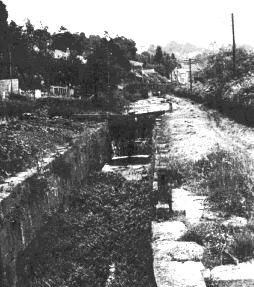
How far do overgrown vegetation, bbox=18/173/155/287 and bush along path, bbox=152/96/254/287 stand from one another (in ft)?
2.55

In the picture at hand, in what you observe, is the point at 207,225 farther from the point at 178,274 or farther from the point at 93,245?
the point at 93,245

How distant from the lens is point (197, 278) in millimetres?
5562

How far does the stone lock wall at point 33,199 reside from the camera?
9.22 metres

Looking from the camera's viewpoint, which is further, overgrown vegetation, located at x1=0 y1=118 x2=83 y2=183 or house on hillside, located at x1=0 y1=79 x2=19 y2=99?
house on hillside, located at x1=0 y1=79 x2=19 y2=99

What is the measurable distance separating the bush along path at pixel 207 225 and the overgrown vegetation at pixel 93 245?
0.78m

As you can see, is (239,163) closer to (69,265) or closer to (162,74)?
(69,265)

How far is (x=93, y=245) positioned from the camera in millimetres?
11594

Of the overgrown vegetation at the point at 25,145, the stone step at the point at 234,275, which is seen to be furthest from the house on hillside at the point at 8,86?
the stone step at the point at 234,275

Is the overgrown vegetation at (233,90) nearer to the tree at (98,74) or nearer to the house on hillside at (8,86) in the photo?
the tree at (98,74)

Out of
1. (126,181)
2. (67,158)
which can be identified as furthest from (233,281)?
(126,181)

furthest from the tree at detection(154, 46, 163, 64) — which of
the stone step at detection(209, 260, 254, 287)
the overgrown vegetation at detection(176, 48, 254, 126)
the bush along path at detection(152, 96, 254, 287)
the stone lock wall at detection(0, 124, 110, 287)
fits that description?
the stone step at detection(209, 260, 254, 287)

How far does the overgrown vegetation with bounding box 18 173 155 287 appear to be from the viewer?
9.53 metres

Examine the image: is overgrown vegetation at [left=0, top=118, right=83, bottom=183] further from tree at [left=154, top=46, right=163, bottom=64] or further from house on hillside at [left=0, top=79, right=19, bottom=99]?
tree at [left=154, top=46, right=163, bottom=64]

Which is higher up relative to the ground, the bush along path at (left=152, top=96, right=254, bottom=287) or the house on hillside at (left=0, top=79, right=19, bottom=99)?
the house on hillside at (left=0, top=79, right=19, bottom=99)
